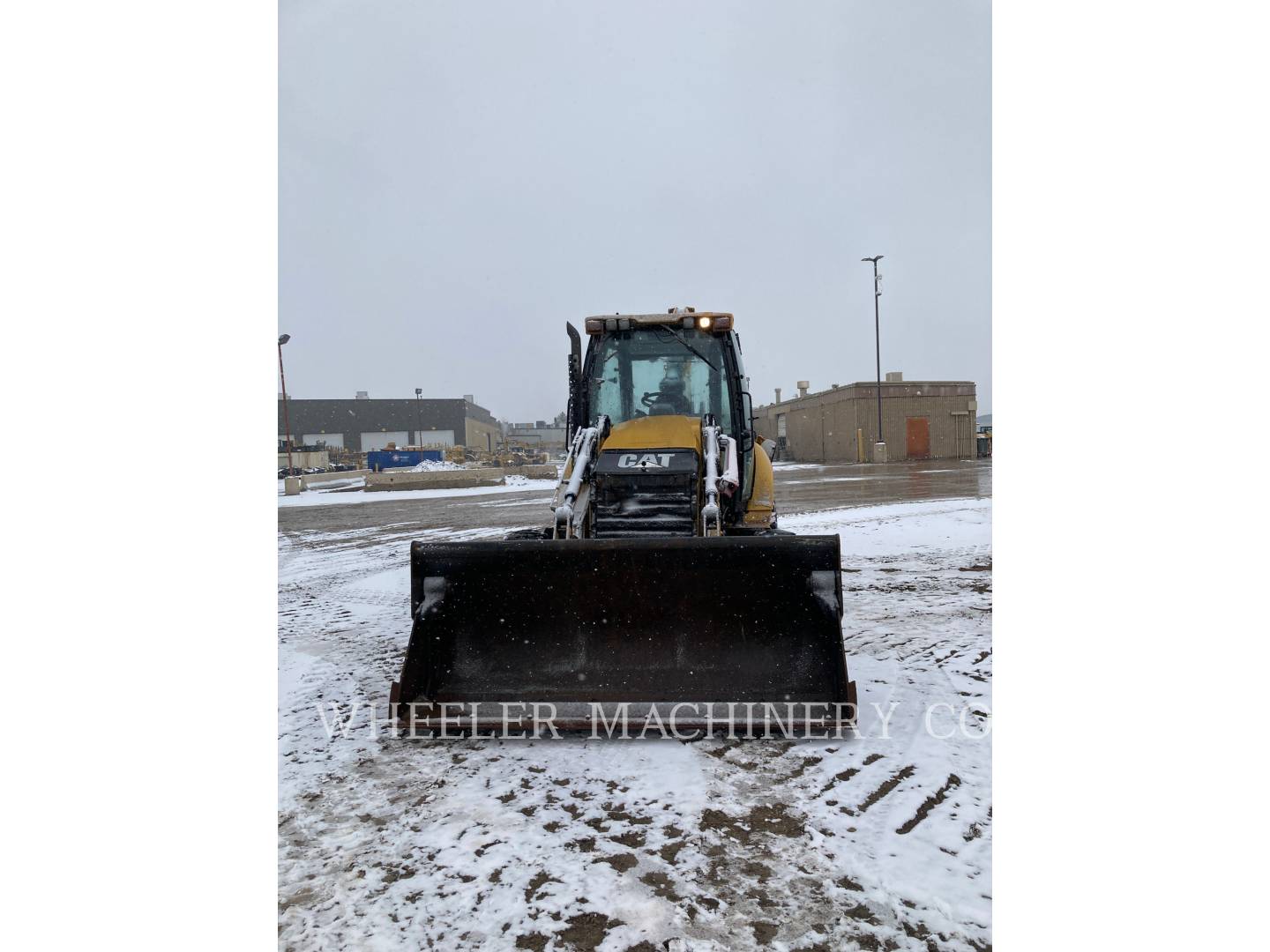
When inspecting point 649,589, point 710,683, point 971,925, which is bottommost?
point 971,925

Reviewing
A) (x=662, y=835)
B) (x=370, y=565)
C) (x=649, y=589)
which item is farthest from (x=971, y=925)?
(x=370, y=565)

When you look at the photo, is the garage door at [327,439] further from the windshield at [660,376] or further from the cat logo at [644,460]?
the cat logo at [644,460]

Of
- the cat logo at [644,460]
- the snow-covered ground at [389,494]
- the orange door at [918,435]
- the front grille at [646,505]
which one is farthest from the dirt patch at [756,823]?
the orange door at [918,435]

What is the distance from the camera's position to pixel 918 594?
19.6 ft

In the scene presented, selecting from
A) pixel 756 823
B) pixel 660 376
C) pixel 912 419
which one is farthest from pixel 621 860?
pixel 912 419

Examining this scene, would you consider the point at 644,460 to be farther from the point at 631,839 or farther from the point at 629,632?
the point at 631,839

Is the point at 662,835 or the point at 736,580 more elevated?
the point at 736,580

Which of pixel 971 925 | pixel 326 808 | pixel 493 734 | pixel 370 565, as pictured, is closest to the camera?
pixel 971 925

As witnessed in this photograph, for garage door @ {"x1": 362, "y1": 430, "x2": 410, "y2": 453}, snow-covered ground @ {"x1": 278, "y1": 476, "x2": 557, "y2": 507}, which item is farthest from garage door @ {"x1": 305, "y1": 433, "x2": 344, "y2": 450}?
snow-covered ground @ {"x1": 278, "y1": 476, "x2": 557, "y2": 507}

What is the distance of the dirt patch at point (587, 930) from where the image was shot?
1912mm

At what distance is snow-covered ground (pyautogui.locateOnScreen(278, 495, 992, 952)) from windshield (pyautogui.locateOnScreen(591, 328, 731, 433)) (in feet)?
7.39

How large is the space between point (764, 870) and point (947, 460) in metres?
33.9

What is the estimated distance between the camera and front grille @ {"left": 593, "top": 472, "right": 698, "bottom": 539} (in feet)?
14.3

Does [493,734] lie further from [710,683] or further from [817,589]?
[817,589]
